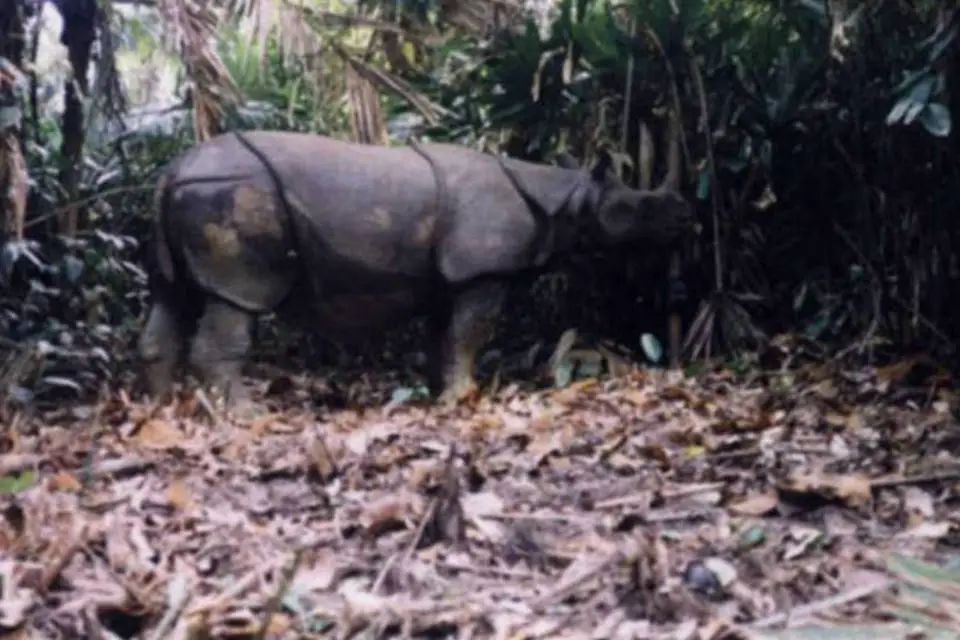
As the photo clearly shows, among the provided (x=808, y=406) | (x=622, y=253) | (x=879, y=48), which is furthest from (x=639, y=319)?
(x=808, y=406)

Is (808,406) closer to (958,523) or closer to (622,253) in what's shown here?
(958,523)

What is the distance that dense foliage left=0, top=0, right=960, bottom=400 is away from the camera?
5641mm

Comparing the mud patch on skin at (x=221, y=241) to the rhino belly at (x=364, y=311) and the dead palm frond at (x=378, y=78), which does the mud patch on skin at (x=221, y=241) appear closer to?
the rhino belly at (x=364, y=311)

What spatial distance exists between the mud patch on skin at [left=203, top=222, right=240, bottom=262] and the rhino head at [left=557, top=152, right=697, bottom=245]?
70.5 inches

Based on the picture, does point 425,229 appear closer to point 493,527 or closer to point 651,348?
point 651,348

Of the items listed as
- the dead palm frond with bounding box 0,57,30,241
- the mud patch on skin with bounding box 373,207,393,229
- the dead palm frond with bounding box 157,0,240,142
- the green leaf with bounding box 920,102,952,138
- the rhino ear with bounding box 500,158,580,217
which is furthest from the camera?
the rhino ear with bounding box 500,158,580,217

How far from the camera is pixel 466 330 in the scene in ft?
19.2

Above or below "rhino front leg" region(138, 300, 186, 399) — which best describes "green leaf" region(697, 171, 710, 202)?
above

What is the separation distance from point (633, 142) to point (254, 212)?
249cm

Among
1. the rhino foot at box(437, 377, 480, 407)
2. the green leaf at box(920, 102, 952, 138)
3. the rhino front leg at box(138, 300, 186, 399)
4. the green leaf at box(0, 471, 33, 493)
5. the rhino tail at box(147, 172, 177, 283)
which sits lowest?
the rhino foot at box(437, 377, 480, 407)

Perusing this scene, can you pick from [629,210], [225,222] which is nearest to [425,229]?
[225,222]

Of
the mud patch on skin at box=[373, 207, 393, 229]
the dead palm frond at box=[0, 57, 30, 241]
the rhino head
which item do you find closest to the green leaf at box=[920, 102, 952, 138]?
the rhino head

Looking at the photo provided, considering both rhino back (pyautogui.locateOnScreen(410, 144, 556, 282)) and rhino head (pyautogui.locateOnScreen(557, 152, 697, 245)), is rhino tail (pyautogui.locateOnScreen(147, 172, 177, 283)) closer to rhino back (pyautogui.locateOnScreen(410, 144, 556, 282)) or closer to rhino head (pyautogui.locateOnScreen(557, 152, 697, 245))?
rhino back (pyautogui.locateOnScreen(410, 144, 556, 282))

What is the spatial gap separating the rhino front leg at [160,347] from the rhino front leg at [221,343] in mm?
228
